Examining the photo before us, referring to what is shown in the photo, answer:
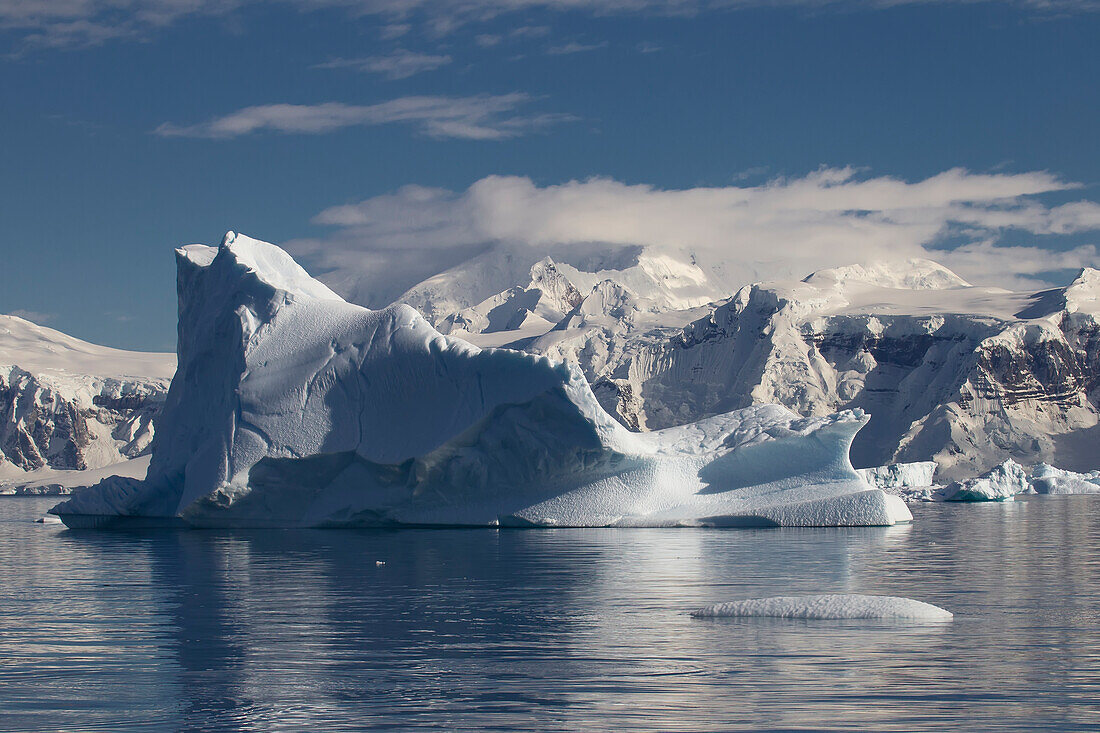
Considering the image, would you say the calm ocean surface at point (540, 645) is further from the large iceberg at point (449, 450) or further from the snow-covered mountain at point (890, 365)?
the snow-covered mountain at point (890, 365)

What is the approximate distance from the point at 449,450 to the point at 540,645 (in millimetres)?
17684

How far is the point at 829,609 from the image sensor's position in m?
12.5

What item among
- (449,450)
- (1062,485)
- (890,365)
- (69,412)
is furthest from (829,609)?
(69,412)

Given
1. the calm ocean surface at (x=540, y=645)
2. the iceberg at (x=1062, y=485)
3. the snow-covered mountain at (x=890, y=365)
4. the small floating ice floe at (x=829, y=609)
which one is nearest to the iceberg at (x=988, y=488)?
the iceberg at (x=1062, y=485)

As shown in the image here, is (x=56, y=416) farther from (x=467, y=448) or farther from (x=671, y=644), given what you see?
(x=671, y=644)

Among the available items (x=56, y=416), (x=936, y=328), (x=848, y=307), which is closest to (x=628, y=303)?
(x=848, y=307)

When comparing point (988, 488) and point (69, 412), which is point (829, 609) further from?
point (69, 412)

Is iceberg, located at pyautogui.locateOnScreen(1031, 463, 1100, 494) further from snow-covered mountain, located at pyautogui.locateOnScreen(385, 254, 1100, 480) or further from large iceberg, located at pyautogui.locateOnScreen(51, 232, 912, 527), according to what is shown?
large iceberg, located at pyautogui.locateOnScreen(51, 232, 912, 527)

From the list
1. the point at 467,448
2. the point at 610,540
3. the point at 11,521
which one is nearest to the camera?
the point at 610,540

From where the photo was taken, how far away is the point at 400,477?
29.6m

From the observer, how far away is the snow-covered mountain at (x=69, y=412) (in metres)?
137

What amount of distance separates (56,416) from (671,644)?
13877 cm

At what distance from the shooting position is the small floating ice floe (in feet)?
40.5

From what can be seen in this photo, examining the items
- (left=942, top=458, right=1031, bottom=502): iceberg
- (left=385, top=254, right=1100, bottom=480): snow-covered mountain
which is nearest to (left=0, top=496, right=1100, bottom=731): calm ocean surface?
(left=942, top=458, right=1031, bottom=502): iceberg
